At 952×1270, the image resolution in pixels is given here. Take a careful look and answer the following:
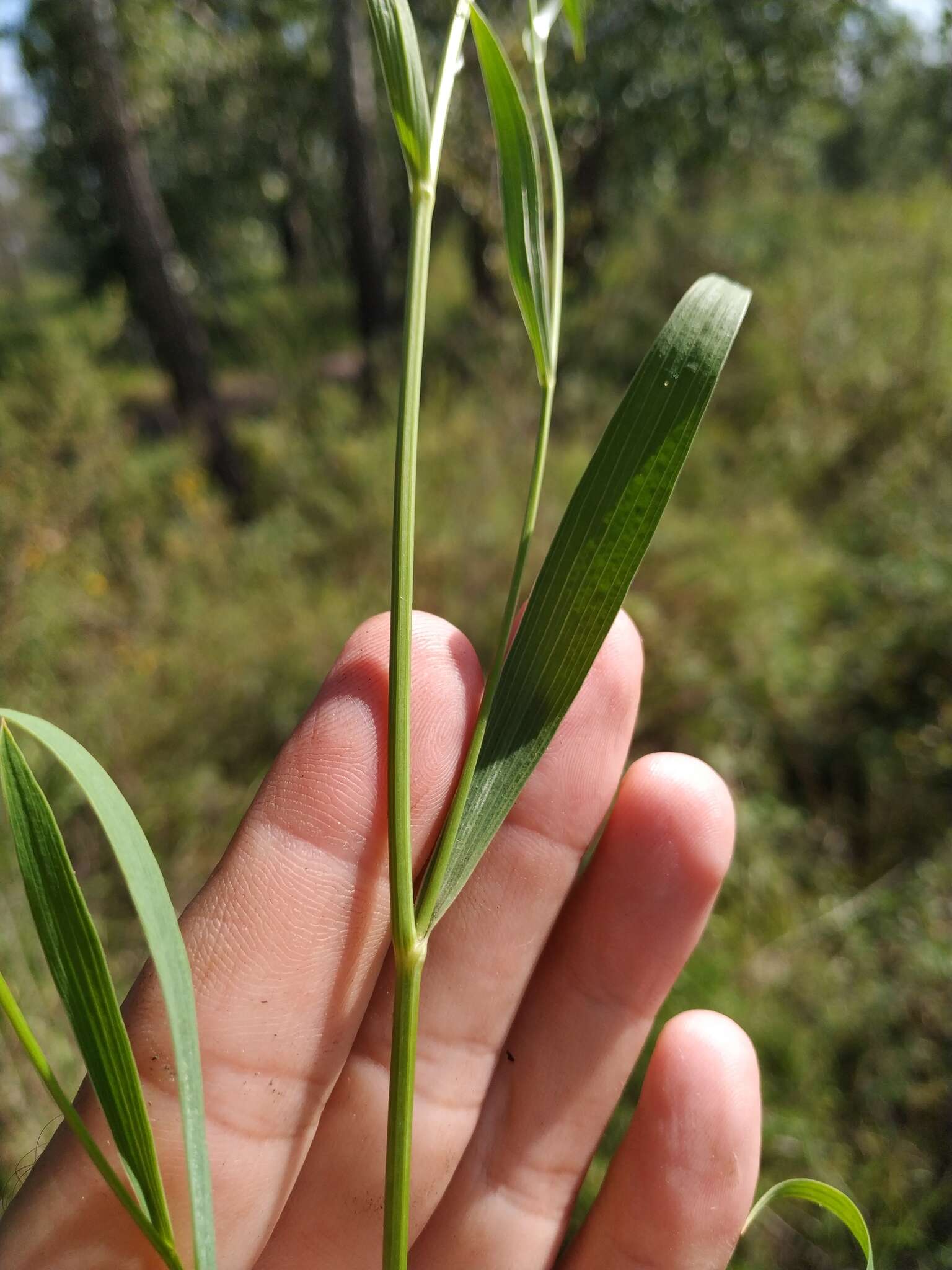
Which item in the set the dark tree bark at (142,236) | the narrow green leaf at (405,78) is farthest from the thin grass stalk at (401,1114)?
the dark tree bark at (142,236)

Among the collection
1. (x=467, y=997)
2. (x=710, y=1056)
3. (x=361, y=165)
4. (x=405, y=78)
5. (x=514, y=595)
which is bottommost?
(x=710, y=1056)

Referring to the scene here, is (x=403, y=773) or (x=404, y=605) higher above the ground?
(x=404, y=605)

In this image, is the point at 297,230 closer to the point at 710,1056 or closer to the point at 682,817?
the point at 682,817

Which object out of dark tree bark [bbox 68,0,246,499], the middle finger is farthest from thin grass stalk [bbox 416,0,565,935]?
dark tree bark [bbox 68,0,246,499]

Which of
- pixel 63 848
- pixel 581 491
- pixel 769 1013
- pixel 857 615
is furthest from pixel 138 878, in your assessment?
pixel 857 615

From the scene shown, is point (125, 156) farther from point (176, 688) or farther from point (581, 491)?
point (581, 491)

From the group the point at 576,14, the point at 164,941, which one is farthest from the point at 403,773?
the point at 576,14

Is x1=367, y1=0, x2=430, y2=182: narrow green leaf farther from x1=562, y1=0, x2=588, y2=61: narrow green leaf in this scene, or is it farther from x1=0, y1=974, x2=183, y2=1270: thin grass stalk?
x1=0, y1=974, x2=183, y2=1270: thin grass stalk
